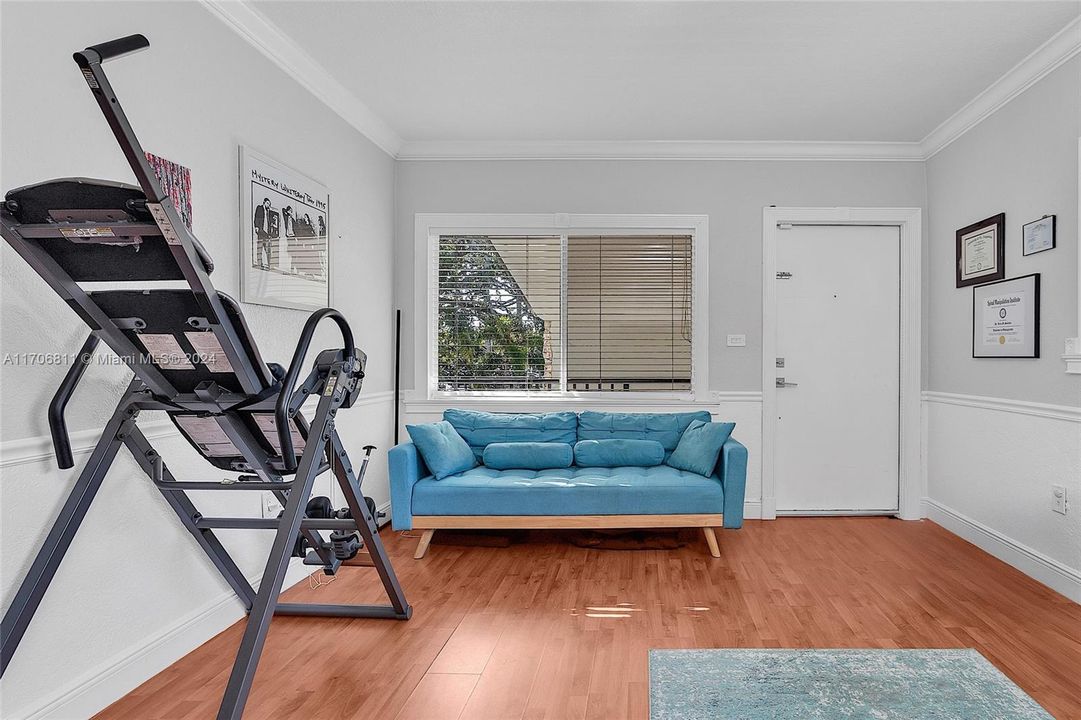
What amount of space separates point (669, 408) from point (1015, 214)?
2.26m

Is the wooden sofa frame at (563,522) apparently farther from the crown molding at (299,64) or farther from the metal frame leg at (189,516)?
the crown molding at (299,64)

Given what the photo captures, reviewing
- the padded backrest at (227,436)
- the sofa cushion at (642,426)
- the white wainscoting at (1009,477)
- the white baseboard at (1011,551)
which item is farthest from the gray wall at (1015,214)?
the padded backrest at (227,436)

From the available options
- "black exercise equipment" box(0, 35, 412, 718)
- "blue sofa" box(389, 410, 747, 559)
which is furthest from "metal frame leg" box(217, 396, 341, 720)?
"blue sofa" box(389, 410, 747, 559)

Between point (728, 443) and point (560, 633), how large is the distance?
1666 mm

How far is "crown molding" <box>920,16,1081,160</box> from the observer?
3.05m

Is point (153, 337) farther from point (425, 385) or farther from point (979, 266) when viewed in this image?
point (979, 266)

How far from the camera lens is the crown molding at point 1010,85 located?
10.0 feet

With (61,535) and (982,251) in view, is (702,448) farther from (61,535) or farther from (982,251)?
(61,535)

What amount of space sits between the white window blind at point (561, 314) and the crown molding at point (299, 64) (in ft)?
3.15

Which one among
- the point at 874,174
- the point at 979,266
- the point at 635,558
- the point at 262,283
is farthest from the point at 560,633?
the point at 874,174

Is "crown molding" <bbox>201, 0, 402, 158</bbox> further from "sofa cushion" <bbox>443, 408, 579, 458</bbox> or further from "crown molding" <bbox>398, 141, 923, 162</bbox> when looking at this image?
"sofa cushion" <bbox>443, 408, 579, 458</bbox>

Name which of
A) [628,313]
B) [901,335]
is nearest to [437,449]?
[628,313]

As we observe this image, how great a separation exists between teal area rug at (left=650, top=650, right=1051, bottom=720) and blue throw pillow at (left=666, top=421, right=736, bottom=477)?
1469mm

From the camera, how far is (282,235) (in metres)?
3.21
